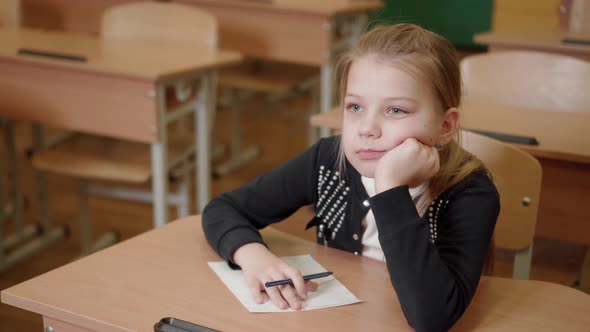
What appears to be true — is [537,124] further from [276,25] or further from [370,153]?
[276,25]

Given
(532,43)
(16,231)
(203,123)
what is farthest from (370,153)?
(16,231)

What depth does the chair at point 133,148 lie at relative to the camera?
236 cm

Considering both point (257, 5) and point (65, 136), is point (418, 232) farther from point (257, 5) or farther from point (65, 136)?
point (257, 5)

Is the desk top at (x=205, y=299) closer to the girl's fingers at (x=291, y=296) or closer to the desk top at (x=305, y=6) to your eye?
the girl's fingers at (x=291, y=296)

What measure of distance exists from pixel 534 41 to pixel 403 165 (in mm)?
2138

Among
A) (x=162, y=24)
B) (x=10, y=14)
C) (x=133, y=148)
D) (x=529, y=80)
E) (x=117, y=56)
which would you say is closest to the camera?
(x=529, y=80)

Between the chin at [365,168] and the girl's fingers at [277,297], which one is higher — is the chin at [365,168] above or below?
above

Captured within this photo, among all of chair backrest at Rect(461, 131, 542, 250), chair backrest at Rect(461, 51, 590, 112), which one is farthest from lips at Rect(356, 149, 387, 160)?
chair backrest at Rect(461, 51, 590, 112)

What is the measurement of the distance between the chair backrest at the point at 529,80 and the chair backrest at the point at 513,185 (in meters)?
0.83

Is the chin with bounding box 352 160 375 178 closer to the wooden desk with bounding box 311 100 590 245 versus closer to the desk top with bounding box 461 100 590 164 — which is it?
the wooden desk with bounding box 311 100 590 245

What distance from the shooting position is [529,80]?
7.35 feet

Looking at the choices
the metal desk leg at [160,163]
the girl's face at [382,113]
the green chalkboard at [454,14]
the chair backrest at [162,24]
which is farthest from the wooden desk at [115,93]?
the green chalkboard at [454,14]

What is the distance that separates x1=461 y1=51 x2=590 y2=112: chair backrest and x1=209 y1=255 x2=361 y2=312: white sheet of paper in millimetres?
1251

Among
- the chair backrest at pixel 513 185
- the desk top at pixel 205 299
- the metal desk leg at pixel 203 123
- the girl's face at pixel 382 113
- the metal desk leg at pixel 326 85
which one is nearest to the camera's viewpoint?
the desk top at pixel 205 299
